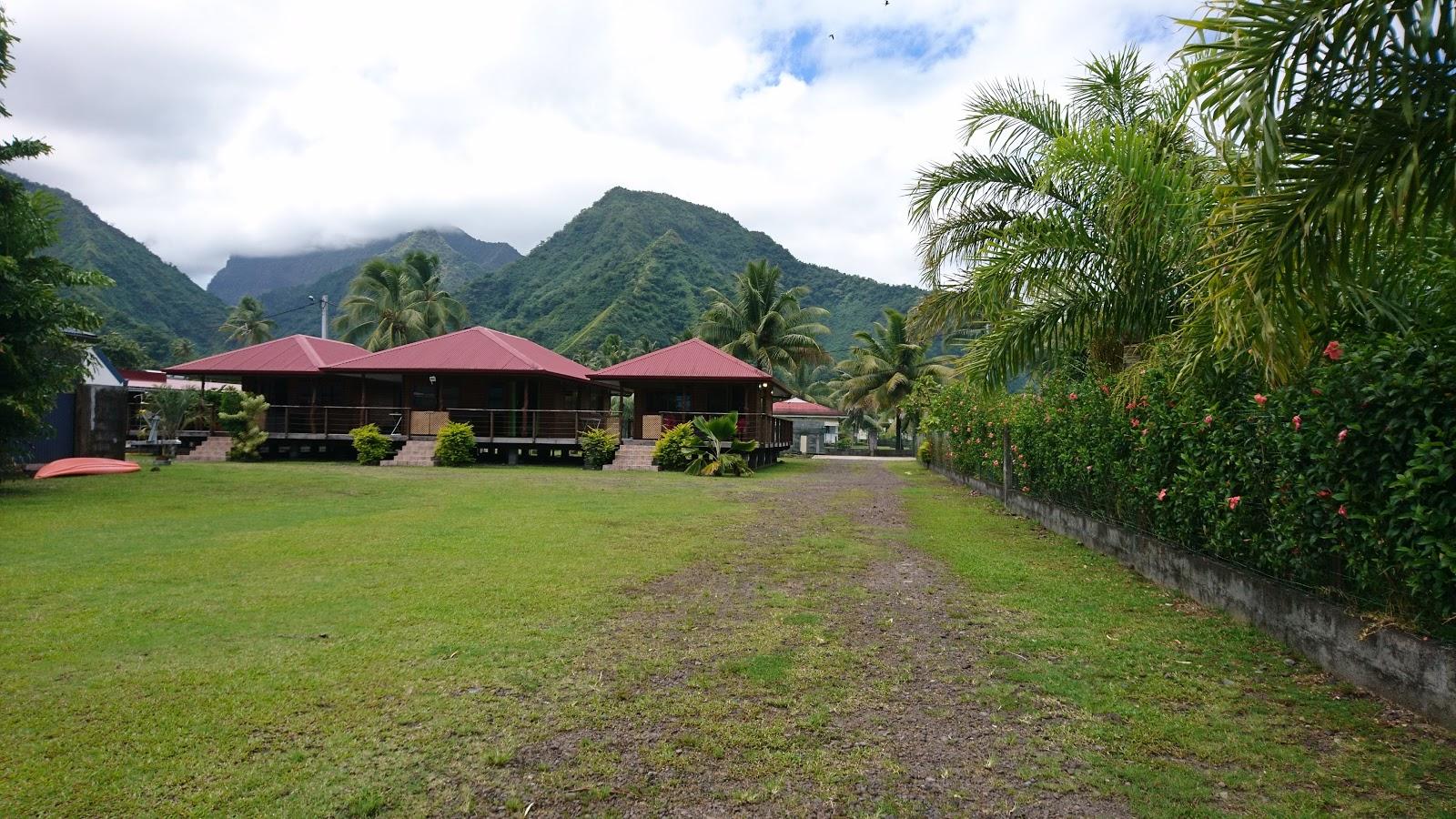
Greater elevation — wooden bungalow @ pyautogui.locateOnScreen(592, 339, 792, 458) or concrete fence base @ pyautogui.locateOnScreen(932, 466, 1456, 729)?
wooden bungalow @ pyautogui.locateOnScreen(592, 339, 792, 458)

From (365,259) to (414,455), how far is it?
6582 centimetres

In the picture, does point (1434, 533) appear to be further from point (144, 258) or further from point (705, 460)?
point (144, 258)

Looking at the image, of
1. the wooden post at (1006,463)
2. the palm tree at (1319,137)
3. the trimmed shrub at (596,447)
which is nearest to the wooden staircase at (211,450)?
the trimmed shrub at (596,447)

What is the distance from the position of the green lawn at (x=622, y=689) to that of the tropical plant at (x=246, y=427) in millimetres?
17481

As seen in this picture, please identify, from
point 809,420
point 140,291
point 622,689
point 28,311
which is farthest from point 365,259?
point 622,689

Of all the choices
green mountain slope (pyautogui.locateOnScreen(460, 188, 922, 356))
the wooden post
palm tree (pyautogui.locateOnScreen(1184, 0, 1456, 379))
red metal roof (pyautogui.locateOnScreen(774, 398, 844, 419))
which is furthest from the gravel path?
green mountain slope (pyautogui.locateOnScreen(460, 188, 922, 356))

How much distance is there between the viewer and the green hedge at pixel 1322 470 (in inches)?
141

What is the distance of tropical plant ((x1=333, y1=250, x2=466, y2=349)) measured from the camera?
1576 inches

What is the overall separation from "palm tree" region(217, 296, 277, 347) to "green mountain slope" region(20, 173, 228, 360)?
2.84m

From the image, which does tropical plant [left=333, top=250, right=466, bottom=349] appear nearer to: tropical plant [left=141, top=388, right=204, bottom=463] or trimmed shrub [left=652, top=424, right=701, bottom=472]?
tropical plant [left=141, top=388, right=204, bottom=463]

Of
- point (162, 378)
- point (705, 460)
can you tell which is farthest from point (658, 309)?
point (705, 460)

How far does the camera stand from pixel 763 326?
35062mm

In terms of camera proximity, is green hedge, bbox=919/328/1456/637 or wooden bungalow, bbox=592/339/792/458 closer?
green hedge, bbox=919/328/1456/637

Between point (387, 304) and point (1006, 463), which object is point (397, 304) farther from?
point (1006, 463)
